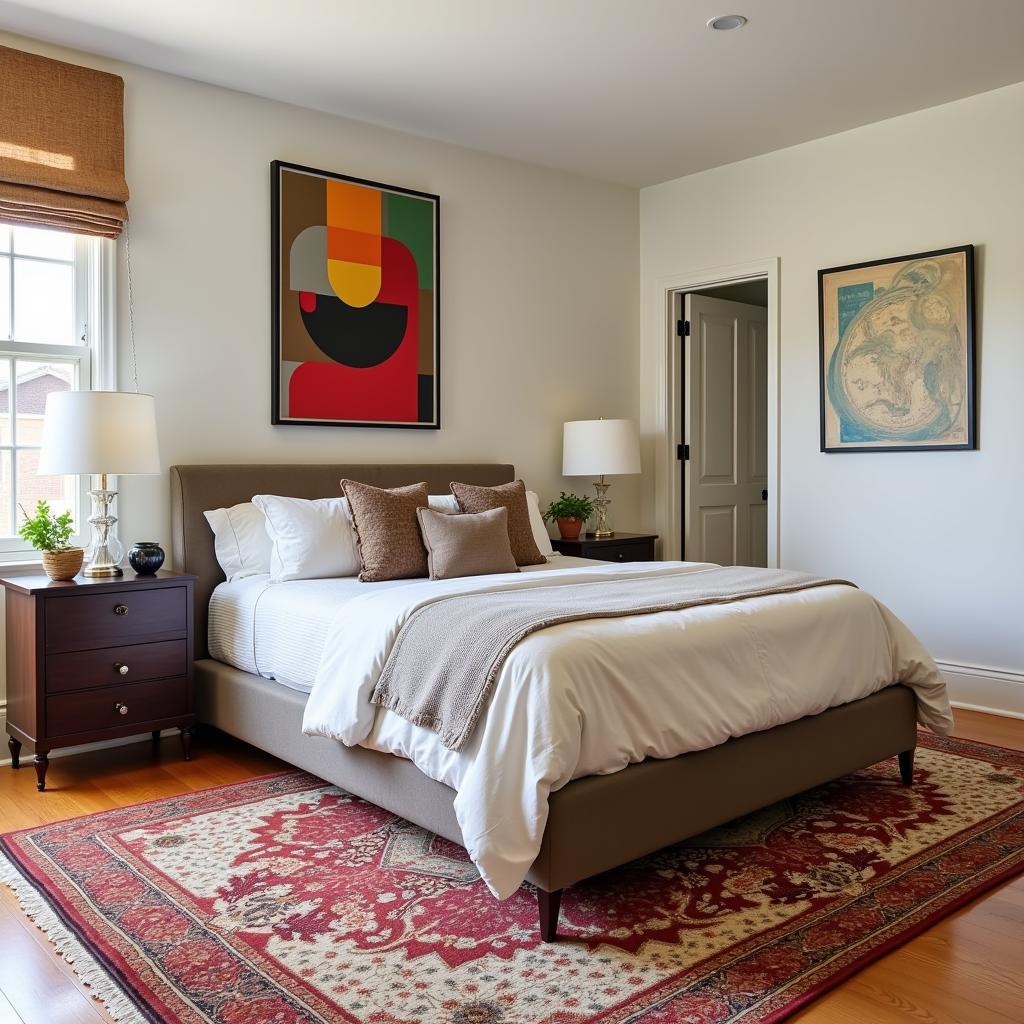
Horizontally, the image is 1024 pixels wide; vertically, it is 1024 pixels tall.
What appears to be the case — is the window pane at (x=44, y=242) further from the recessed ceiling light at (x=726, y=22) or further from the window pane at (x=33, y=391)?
the recessed ceiling light at (x=726, y=22)

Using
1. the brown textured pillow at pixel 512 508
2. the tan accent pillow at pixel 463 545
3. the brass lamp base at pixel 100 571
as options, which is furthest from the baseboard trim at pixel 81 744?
the brown textured pillow at pixel 512 508

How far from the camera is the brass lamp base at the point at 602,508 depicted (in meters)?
5.32

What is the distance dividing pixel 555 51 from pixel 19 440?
101 inches

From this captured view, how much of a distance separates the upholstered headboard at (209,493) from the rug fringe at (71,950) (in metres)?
1.39

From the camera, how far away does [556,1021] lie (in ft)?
6.25

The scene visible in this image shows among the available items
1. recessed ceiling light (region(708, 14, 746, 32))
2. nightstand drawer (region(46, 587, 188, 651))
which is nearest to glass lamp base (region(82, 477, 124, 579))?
nightstand drawer (region(46, 587, 188, 651))

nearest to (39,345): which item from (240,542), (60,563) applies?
(60,563)

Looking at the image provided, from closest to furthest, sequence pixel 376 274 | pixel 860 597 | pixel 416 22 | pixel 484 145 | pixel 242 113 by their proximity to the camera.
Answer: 1. pixel 860 597
2. pixel 416 22
3. pixel 242 113
4. pixel 376 274
5. pixel 484 145

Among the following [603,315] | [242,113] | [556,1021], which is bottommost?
[556,1021]

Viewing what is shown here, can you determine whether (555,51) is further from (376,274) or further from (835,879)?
(835,879)

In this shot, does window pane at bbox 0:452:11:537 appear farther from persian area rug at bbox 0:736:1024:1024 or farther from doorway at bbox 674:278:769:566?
doorway at bbox 674:278:769:566

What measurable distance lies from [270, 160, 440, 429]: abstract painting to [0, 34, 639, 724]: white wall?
0.08 m

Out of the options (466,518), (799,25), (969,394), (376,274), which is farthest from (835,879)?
(376,274)

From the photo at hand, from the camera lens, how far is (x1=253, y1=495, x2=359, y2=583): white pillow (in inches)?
146
